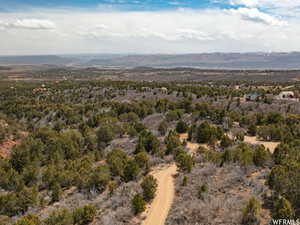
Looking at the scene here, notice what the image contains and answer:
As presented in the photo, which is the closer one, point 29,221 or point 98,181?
point 29,221

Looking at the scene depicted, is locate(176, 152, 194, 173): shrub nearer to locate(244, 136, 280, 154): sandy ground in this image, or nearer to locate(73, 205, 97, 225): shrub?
locate(73, 205, 97, 225): shrub

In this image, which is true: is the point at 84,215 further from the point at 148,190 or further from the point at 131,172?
the point at 131,172

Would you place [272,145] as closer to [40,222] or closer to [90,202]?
[90,202]

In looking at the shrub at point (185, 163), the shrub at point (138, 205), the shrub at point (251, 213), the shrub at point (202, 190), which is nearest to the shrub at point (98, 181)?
the shrub at point (138, 205)

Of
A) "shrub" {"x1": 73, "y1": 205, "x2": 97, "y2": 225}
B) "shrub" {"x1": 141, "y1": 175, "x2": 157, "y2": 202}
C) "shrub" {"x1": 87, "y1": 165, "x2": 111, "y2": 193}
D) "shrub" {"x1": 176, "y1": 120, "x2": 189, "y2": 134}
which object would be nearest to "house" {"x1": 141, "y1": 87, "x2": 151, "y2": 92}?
"shrub" {"x1": 176, "y1": 120, "x2": 189, "y2": 134}

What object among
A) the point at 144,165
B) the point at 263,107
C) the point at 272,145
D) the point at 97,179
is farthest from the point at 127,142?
the point at 263,107

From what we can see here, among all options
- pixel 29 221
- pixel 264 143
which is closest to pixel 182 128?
pixel 264 143

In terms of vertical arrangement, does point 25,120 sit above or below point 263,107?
below

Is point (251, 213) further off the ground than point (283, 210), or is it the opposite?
point (283, 210)

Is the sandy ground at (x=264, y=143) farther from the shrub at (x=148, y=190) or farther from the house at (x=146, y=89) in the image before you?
the house at (x=146, y=89)
